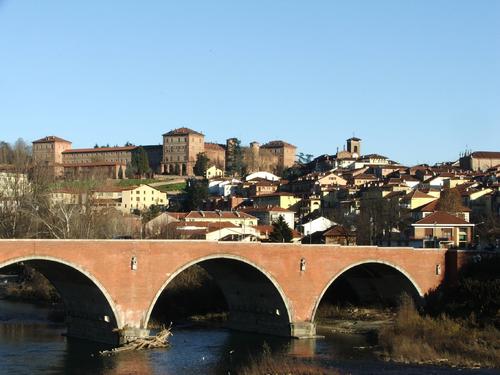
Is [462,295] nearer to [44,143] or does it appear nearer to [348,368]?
[348,368]

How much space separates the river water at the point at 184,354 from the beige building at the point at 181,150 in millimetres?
77990

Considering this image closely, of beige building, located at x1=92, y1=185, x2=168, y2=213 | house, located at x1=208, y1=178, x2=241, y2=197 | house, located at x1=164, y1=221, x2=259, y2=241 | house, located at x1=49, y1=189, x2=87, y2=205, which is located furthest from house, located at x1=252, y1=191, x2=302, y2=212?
house, located at x1=49, y1=189, x2=87, y2=205

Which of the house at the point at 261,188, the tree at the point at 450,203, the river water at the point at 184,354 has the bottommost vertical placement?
the river water at the point at 184,354

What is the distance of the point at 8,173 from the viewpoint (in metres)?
63.8

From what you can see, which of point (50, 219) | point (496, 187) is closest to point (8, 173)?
point (50, 219)

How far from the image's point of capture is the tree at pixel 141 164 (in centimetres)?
11300

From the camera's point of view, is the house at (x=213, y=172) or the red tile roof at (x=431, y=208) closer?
the red tile roof at (x=431, y=208)

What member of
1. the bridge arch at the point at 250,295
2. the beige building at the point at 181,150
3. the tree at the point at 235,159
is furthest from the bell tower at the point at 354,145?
the bridge arch at the point at 250,295

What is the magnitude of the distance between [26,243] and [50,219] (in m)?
21.8

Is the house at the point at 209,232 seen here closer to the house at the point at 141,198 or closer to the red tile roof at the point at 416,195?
the red tile roof at the point at 416,195

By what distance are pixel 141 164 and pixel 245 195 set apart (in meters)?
21.2

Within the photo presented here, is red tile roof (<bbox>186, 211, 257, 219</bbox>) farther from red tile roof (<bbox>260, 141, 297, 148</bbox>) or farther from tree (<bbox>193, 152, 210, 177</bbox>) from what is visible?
red tile roof (<bbox>260, 141, 297, 148</bbox>)

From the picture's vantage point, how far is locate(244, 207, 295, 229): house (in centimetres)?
7769

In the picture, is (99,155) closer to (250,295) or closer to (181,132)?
(181,132)
